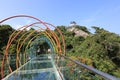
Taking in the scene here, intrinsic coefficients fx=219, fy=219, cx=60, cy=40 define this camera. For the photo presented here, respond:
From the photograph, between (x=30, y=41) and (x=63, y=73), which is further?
(x=30, y=41)

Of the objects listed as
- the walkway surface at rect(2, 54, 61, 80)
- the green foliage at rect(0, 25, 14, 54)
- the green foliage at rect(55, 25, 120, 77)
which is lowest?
the walkway surface at rect(2, 54, 61, 80)

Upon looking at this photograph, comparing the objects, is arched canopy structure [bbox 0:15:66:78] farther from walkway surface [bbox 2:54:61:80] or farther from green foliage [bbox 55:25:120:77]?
green foliage [bbox 55:25:120:77]

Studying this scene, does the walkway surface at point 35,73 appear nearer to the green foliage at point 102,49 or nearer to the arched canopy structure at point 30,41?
the arched canopy structure at point 30,41

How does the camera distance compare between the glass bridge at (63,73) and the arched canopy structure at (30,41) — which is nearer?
the glass bridge at (63,73)

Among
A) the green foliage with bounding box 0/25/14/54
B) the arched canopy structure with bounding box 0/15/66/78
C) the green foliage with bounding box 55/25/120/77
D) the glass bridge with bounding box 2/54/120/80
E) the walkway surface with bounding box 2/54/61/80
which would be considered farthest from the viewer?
the green foliage with bounding box 0/25/14/54

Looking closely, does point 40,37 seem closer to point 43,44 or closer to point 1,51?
point 1,51

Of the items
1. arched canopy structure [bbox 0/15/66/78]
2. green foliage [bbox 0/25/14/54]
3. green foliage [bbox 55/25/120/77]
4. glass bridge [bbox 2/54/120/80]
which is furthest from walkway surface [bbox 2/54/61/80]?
green foliage [bbox 0/25/14/54]

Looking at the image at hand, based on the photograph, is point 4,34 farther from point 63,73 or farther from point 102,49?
point 63,73

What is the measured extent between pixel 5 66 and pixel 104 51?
1454 centimetres

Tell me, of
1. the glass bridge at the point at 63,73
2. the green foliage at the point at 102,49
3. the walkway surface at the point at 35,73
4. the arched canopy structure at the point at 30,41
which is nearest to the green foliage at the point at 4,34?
the arched canopy structure at the point at 30,41

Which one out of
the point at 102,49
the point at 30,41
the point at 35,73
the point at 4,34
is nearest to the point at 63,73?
the point at 35,73

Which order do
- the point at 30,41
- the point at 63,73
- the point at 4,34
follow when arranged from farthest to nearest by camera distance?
the point at 4,34
the point at 30,41
the point at 63,73

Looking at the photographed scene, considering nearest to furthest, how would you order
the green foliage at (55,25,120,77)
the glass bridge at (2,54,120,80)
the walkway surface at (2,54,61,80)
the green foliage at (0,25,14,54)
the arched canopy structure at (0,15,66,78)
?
1. the glass bridge at (2,54,120,80)
2. the walkway surface at (2,54,61,80)
3. the arched canopy structure at (0,15,66,78)
4. the green foliage at (55,25,120,77)
5. the green foliage at (0,25,14,54)

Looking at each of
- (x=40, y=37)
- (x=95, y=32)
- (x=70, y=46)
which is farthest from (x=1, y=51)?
(x=95, y=32)
